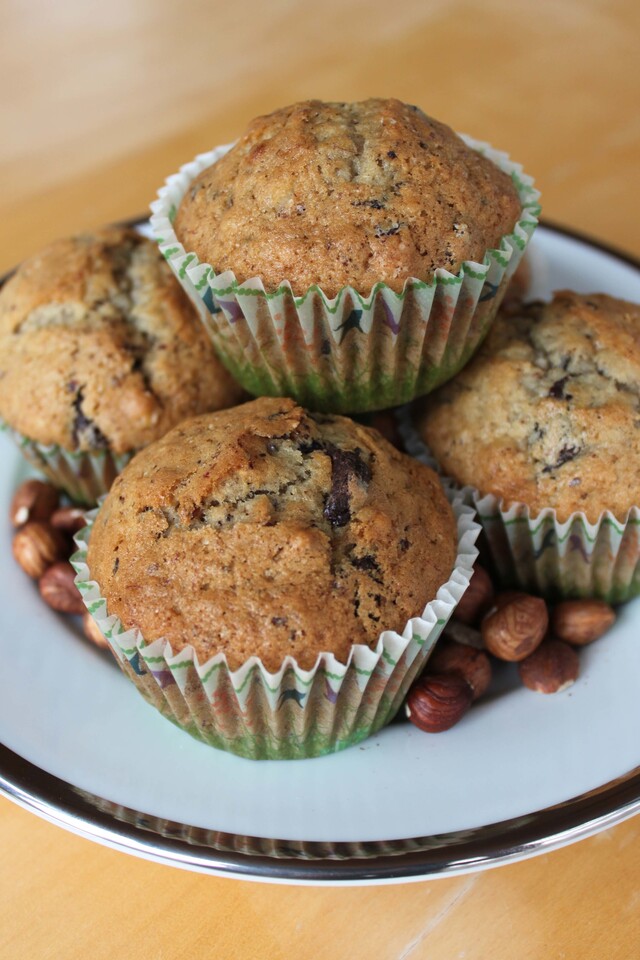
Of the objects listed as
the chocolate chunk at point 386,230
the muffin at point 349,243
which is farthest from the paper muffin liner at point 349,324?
the chocolate chunk at point 386,230

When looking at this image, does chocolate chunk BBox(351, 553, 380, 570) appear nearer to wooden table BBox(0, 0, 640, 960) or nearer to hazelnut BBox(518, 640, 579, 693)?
hazelnut BBox(518, 640, 579, 693)

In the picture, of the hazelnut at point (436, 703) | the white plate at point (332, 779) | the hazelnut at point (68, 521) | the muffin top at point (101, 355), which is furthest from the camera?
the hazelnut at point (68, 521)

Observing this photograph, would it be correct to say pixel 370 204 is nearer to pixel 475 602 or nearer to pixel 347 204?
pixel 347 204

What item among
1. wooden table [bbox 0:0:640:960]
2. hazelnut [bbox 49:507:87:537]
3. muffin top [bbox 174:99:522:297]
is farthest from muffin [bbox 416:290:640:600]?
hazelnut [bbox 49:507:87:537]

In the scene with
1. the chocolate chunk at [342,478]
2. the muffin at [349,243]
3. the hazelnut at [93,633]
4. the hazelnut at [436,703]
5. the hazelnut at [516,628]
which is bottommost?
the hazelnut at [516,628]

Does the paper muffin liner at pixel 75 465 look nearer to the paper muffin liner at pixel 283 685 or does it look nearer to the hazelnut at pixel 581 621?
the paper muffin liner at pixel 283 685

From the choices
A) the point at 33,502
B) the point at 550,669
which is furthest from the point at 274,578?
the point at 33,502

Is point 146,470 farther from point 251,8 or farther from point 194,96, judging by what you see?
point 251,8

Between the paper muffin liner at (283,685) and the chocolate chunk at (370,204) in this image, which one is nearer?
the paper muffin liner at (283,685)
